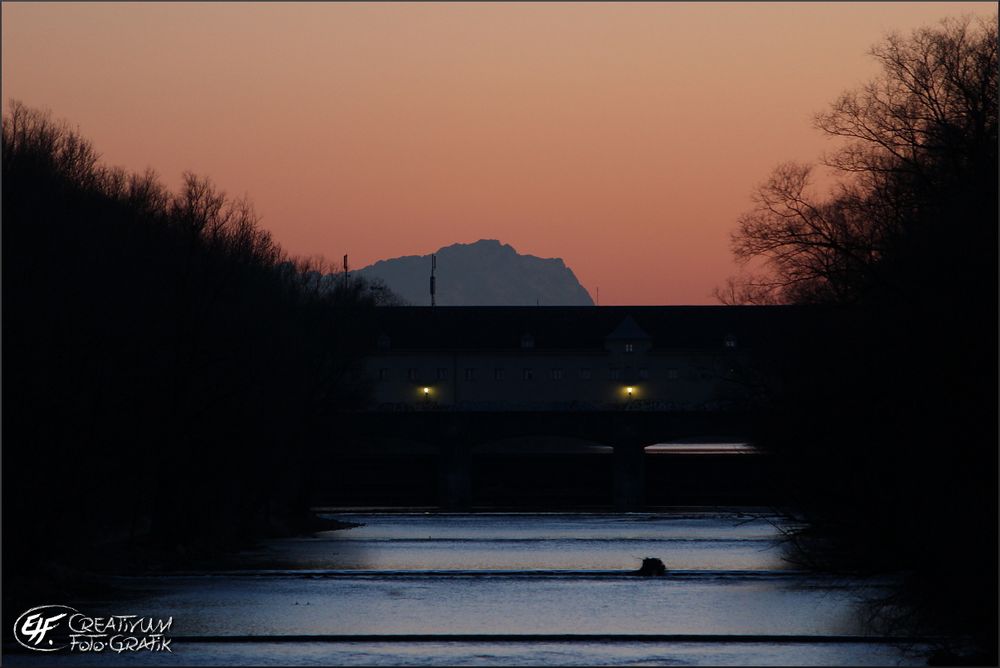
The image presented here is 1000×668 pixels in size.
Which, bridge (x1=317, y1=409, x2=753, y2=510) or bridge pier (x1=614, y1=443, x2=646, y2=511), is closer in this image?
bridge (x1=317, y1=409, x2=753, y2=510)

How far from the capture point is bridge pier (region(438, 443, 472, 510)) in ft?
328

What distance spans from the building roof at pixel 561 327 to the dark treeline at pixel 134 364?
4584 centimetres

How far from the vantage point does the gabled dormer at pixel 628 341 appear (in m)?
117

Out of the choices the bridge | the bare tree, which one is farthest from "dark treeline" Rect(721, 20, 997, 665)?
the bridge

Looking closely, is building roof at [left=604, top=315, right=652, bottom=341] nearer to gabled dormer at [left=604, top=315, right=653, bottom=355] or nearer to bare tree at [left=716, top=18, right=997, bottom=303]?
gabled dormer at [left=604, top=315, right=653, bottom=355]

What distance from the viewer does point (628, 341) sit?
11750 cm

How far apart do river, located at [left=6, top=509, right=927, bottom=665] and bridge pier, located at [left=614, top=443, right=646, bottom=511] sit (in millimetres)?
36591

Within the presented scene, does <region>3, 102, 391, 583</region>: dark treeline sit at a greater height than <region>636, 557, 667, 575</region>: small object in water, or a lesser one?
greater

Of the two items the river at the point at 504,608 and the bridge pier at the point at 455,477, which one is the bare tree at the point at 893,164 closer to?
the river at the point at 504,608

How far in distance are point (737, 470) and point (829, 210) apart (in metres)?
57.5

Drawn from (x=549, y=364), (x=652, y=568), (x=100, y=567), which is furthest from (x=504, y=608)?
(x=549, y=364)

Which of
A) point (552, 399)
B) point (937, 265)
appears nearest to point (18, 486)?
point (937, 265)

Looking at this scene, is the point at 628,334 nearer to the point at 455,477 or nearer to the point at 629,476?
the point at 629,476

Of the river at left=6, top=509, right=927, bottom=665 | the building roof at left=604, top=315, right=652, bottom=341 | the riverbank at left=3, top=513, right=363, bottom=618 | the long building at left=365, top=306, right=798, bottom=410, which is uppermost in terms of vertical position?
the building roof at left=604, top=315, right=652, bottom=341
